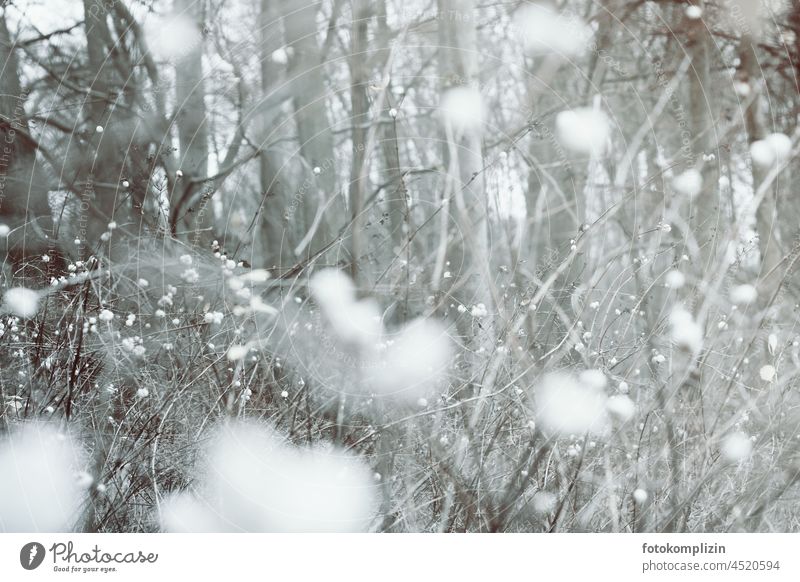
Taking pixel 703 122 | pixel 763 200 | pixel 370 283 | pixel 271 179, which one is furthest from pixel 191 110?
pixel 763 200

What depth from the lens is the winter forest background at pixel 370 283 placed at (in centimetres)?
103

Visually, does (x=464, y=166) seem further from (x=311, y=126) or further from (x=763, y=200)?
(x=763, y=200)

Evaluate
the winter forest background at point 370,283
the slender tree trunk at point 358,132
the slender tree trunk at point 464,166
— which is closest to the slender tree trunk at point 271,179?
the winter forest background at point 370,283

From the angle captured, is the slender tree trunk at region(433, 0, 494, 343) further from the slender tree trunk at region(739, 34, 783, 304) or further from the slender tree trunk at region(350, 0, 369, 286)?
the slender tree trunk at region(739, 34, 783, 304)

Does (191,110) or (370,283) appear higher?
(191,110)

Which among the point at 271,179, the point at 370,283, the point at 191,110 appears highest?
the point at 191,110

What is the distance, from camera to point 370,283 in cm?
105

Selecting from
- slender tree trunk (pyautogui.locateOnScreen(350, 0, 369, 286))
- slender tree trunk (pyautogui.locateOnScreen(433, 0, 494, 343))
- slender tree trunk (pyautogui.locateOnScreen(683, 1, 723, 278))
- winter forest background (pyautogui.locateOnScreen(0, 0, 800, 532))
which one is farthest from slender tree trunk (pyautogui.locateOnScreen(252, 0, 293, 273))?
slender tree trunk (pyautogui.locateOnScreen(683, 1, 723, 278))

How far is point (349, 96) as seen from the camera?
3.47 feet

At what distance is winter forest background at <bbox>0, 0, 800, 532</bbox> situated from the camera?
3.37ft

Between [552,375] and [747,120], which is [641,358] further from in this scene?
[747,120]

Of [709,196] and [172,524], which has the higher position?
[709,196]
